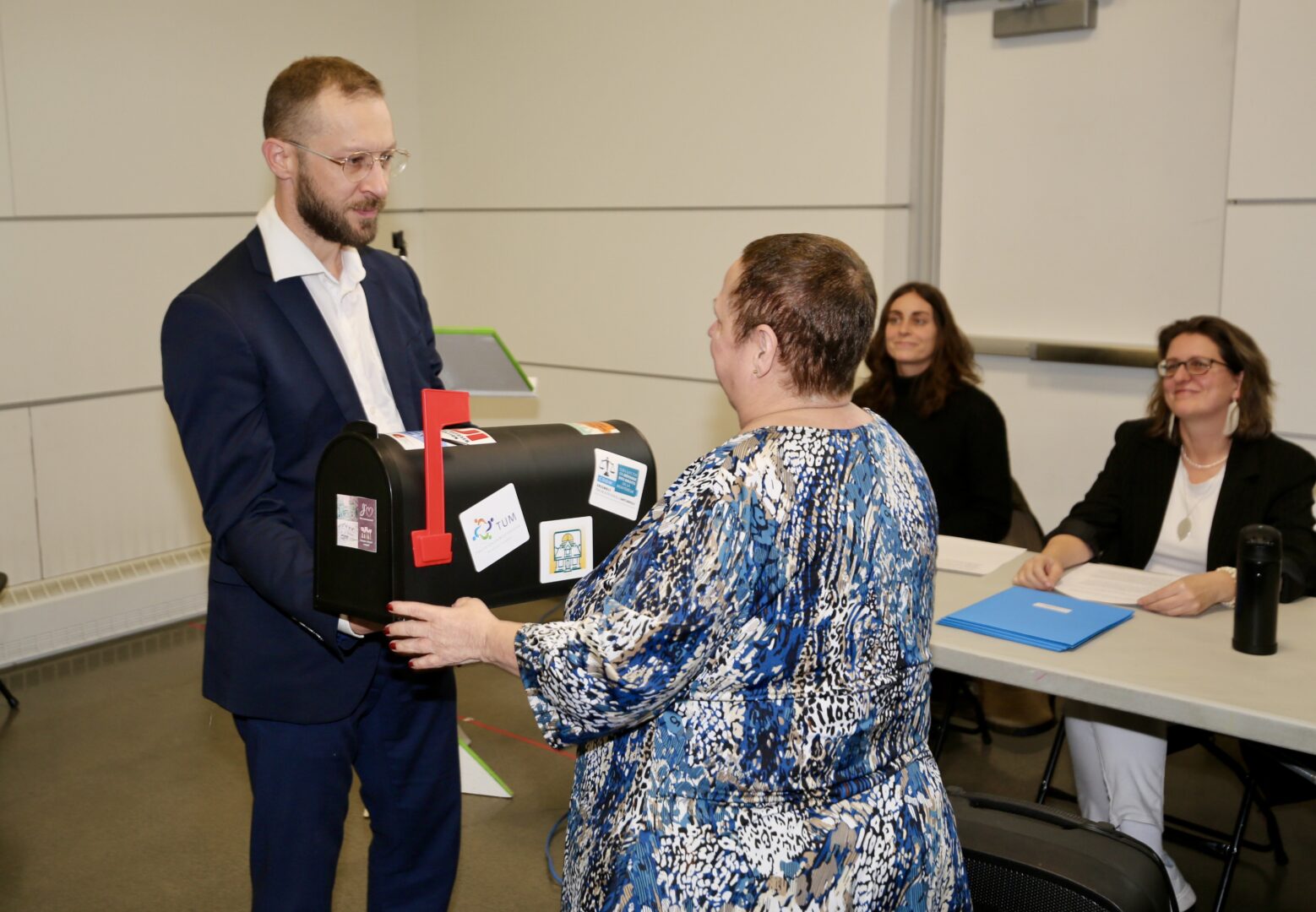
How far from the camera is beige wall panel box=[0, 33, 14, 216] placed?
14.6 feet

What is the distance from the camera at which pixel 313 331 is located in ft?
6.47

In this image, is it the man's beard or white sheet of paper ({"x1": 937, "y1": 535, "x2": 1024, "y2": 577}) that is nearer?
the man's beard

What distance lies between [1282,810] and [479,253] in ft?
13.5

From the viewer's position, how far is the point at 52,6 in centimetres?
456

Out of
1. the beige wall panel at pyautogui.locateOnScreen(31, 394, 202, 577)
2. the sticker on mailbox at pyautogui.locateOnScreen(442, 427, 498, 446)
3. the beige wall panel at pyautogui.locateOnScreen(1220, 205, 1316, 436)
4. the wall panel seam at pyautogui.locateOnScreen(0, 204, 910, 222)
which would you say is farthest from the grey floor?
the wall panel seam at pyautogui.locateOnScreen(0, 204, 910, 222)

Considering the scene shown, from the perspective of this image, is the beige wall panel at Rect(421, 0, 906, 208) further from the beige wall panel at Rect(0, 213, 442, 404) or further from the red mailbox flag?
the red mailbox flag

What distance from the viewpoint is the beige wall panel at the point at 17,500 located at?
461 centimetres

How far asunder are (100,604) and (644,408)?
2.37 m

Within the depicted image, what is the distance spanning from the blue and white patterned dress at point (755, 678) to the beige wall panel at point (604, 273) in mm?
3275

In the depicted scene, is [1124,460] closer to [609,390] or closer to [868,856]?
[868,856]

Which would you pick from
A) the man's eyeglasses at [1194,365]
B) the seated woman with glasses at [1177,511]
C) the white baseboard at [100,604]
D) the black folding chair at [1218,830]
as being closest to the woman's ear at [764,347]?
the seated woman with glasses at [1177,511]

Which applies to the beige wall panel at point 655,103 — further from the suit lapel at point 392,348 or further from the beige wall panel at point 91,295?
the suit lapel at point 392,348

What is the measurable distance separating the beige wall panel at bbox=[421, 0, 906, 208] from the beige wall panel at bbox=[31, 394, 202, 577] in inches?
71.9

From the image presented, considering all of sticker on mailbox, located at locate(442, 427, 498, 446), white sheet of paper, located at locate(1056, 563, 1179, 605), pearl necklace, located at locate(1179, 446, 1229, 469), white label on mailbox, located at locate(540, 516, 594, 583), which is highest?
sticker on mailbox, located at locate(442, 427, 498, 446)
